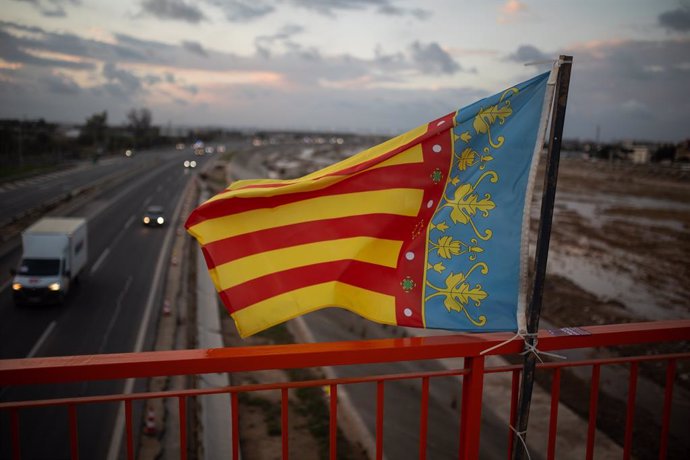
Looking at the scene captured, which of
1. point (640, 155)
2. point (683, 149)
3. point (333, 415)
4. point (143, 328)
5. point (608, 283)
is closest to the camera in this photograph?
point (333, 415)

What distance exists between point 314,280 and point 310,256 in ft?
0.48

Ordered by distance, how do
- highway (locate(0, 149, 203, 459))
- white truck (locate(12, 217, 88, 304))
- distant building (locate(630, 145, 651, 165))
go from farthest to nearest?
distant building (locate(630, 145, 651, 165))
white truck (locate(12, 217, 88, 304))
highway (locate(0, 149, 203, 459))

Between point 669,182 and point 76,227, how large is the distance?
58.6 meters

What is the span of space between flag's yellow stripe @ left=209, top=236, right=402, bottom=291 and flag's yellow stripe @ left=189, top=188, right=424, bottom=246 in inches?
6.5

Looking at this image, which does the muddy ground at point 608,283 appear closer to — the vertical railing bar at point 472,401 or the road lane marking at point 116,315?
the road lane marking at point 116,315

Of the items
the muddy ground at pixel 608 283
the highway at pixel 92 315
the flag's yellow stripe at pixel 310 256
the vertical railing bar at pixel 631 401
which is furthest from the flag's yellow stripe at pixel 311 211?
the muddy ground at pixel 608 283

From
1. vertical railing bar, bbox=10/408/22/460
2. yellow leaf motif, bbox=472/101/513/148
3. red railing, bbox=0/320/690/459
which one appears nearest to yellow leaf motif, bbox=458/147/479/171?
yellow leaf motif, bbox=472/101/513/148

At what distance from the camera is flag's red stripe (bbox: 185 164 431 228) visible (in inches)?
124

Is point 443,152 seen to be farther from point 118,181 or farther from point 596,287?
point 118,181

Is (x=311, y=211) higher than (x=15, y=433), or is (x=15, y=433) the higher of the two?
(x=311, y=211)

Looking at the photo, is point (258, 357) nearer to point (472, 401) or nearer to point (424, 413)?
point (424, 413)

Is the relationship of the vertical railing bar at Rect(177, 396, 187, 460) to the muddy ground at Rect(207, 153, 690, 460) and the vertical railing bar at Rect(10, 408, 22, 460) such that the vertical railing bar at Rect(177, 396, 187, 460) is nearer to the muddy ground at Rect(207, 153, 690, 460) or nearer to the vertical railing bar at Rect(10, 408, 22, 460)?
the vertical railing bar at Rect(10, 408, 22, 460)

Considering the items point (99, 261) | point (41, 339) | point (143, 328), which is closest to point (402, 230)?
point (143, 328)

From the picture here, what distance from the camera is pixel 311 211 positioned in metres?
3.24
